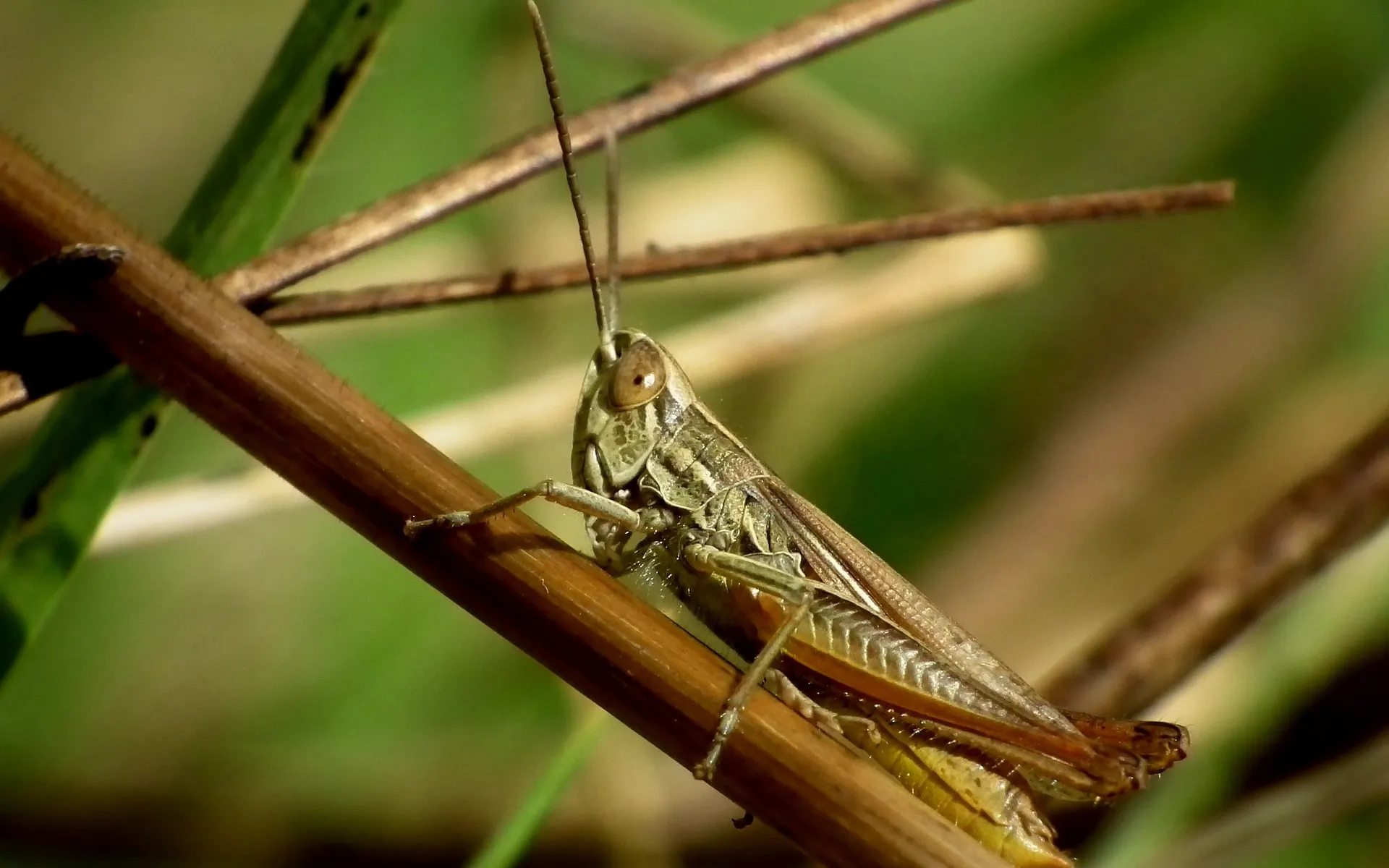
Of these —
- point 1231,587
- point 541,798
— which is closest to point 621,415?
point 541,798

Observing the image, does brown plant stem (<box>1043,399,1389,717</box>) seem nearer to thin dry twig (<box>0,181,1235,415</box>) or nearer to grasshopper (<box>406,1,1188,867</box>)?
grasshopper (<box>406,1,1188,867</box>)

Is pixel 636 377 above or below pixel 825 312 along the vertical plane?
below

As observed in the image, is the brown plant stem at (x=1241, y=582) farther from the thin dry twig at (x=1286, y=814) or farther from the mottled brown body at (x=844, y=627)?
the thin dry twig at (x=1286, y=814)

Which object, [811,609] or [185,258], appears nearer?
[185,258]

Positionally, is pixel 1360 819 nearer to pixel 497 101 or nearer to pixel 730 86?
pixel 730 86

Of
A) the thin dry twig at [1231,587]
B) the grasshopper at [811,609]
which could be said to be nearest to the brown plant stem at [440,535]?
the grasshopper at [811,609]

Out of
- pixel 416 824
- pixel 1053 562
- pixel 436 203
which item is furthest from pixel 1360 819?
pixel 436 203

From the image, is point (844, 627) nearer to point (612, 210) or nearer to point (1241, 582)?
point (1241, 582)
